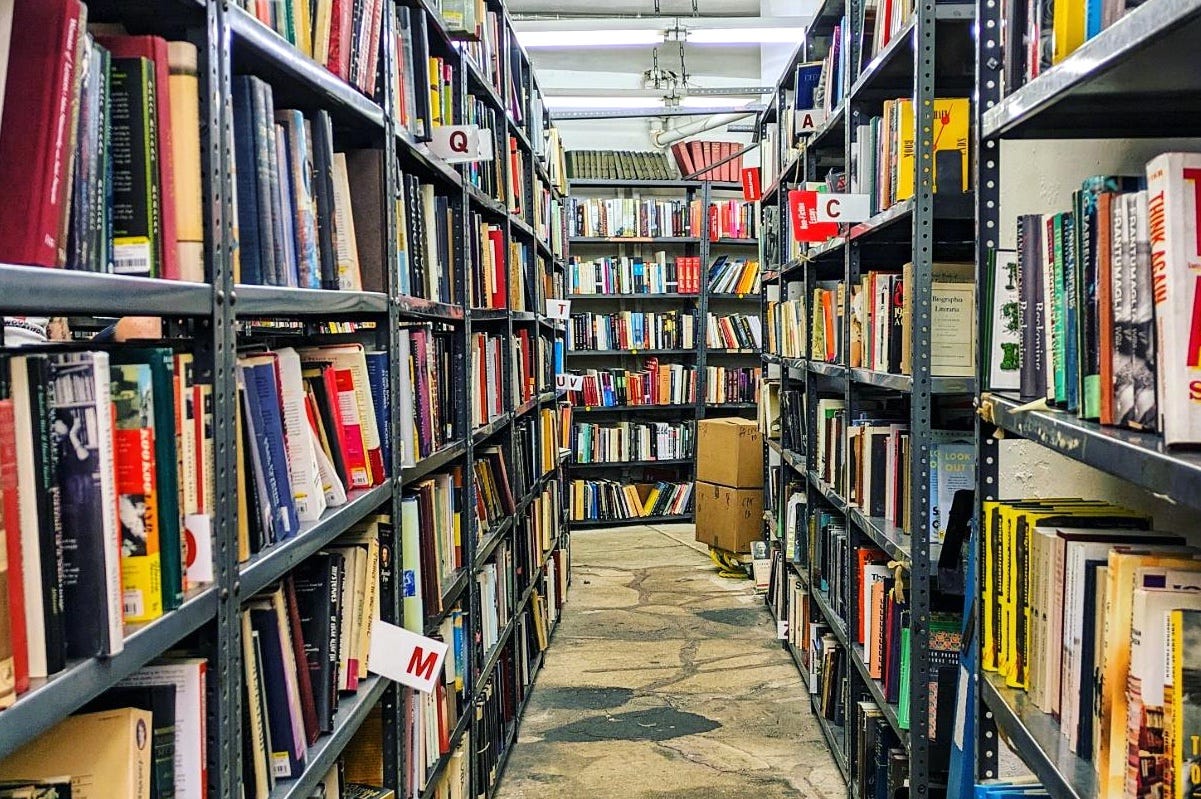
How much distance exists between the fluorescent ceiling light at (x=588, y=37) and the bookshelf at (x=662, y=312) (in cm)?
115

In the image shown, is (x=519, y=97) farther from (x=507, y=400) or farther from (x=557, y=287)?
(x=557, y=287)

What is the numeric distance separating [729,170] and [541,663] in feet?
14.9

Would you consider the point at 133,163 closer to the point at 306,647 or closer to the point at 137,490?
the point at 137,490

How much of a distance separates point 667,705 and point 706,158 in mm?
4891

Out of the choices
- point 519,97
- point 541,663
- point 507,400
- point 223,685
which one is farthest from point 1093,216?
point 541,663

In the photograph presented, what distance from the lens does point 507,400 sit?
3.53 m

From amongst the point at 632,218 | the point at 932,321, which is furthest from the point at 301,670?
the point at 632,218

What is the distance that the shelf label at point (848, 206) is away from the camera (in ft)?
8.76

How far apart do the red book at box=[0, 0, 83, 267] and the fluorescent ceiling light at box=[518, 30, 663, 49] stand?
17.2ft

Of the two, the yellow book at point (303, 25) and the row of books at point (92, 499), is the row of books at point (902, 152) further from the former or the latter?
the row of books at point (92, 499)

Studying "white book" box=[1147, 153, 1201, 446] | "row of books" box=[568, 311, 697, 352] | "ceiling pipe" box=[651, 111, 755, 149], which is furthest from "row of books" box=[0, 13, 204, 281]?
"ceiling pipe" box=[651, 111, 755, 149]

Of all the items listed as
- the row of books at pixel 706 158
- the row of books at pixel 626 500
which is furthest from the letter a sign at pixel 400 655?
the row of books at pixel 706 158

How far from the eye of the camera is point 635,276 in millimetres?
7297

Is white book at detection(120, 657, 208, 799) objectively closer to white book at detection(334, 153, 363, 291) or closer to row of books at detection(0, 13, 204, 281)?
row of books at detection(0, 13, 204, 281)
